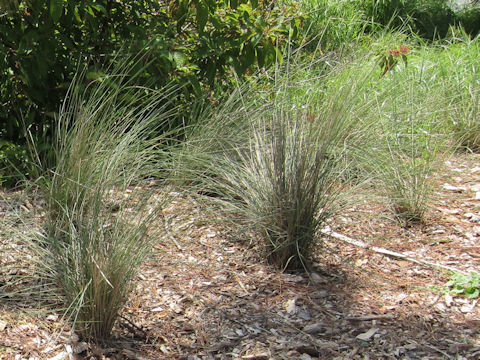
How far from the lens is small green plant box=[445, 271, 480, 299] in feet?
9.87

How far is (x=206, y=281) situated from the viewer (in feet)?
10.0

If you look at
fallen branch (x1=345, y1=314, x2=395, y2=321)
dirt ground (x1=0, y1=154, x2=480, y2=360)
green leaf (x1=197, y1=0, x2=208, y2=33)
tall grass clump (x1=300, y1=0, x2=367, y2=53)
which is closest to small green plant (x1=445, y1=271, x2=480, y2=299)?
dirt ground (x1=0, y1=154, x2=480, y2=360)

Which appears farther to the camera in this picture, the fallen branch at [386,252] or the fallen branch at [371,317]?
the fallen branch at [386,252]

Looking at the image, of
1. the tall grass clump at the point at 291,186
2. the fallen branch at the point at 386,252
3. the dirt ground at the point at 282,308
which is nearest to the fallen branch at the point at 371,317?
the dirt ground at the point at 282,308

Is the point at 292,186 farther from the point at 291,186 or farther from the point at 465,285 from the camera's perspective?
the point at 465,285

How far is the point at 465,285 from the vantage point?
120 inches

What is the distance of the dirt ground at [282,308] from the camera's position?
252cm

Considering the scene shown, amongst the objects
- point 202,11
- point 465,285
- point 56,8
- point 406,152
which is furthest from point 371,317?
point 56,8

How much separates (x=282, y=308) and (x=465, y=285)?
2.98ft

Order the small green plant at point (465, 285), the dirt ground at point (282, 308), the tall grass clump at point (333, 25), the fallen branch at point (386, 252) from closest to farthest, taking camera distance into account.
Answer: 1. the dirt ground at point (282, 308)
2. the small green plant at point (465, 285)
3. the fallen branch at point (386, 252)
4. the tall grass clump at point (333, 25)

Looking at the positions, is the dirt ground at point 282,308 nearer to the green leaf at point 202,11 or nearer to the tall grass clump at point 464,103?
the green leaf at point 202,11

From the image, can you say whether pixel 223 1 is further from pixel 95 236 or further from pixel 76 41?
pixel 95 236

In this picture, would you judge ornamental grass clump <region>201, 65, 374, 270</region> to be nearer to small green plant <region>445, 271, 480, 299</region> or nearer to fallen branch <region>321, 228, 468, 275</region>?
fallen branch <region>321, 228, 468, 275</region>

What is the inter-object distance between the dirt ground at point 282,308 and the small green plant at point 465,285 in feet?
0.11
